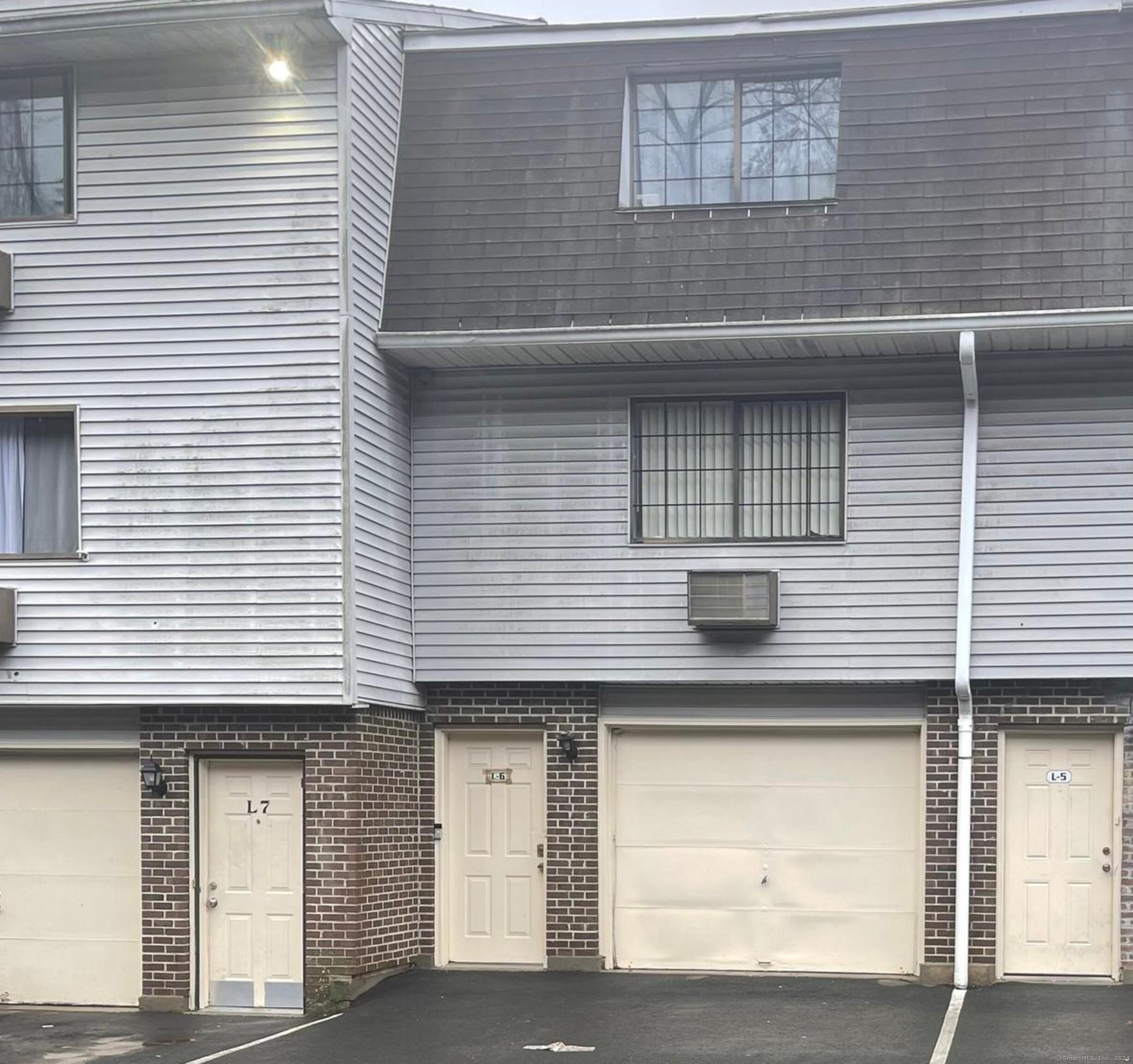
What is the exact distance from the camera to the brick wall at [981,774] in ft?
49.6

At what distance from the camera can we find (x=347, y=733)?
14781 mm

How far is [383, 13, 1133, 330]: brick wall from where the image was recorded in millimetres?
14828

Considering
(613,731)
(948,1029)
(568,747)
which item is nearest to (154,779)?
(568,747)

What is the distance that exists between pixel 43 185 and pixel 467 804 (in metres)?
6.52

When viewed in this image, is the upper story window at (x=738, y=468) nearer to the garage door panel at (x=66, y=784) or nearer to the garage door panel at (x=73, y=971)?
the garage door panel at (x=66, y=784)

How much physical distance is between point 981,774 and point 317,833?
555 cm

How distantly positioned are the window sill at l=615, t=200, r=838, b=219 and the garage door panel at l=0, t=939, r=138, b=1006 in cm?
767

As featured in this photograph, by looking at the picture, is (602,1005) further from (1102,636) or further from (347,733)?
(1102,636)

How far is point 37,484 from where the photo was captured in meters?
15.3

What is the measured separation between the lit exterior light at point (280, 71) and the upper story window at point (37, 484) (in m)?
3.28

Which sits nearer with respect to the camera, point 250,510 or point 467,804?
point 250,510

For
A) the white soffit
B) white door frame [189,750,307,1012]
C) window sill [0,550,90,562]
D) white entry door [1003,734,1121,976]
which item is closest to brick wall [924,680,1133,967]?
white entry door [1003,734,1121,976]

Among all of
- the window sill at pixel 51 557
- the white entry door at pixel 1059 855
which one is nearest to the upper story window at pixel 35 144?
the window sill at pixel 51 557

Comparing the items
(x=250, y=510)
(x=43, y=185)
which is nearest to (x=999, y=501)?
(x=250, y=510)
